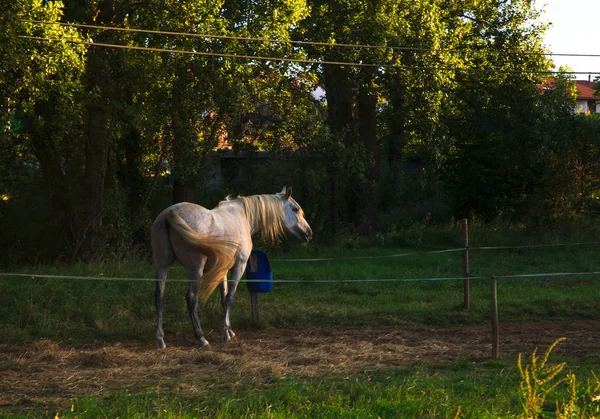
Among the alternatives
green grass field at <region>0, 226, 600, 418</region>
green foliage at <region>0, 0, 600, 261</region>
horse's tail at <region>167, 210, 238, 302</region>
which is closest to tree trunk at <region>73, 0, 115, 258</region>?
green foliage at <region>0, 0, 600, 261</region>

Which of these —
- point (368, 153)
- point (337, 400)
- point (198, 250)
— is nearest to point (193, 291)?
point (198, 250)

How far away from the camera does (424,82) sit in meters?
19.9

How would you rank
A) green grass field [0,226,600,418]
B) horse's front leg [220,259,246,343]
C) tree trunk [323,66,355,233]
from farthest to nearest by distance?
1. tree trunk [323,66,355,233]
2. horse's front leg [220,259,246,343]
3. green grass field [0,226,600,418]

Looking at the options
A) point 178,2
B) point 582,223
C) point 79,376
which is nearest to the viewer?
point 79,376

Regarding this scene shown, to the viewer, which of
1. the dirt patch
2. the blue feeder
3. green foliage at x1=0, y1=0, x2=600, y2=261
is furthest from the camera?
green foliage at x1=0, y1=0, x2=600, y2=261

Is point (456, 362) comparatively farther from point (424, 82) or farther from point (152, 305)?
point (424, 82)

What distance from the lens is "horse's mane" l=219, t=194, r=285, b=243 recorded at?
10.6m

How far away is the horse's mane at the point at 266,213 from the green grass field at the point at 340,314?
1.31 metres

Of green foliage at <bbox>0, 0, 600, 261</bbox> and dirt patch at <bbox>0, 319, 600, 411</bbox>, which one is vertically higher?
green foliage at <bbox>0, 0, 600, 261</bbox>

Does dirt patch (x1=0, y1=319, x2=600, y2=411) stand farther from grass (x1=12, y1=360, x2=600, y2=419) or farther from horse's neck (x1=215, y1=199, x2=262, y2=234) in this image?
horse's neck (x1=215, y1=199, x2=262, y2=234)

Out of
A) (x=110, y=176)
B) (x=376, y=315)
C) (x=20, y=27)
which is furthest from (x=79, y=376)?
(x=110, y=176)

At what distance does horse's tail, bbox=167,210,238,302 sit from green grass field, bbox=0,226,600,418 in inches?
40.8

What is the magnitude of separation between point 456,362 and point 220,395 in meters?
2.81

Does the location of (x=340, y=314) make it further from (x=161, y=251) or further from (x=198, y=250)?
(x=161, y=251)
